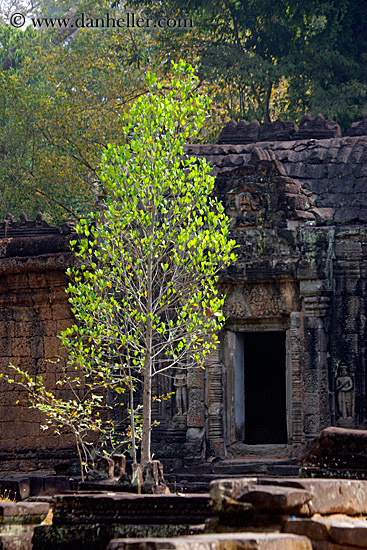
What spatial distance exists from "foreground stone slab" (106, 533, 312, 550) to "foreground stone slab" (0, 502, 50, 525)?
2.57 meters

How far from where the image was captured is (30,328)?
14008 millimetres

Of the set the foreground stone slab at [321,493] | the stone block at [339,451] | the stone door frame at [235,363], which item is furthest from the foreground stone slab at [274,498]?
the stone door frame at [235,363]

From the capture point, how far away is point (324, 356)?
12.5m

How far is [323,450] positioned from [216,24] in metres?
16.8

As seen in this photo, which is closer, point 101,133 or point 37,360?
point 37,360

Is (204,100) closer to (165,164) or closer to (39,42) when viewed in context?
(165,164)

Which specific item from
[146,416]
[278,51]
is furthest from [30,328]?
[278,51]

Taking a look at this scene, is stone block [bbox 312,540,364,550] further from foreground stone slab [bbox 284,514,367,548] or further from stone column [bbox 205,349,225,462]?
stone column [bbox 205,349,225,462]

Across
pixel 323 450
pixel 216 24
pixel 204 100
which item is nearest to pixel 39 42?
pixel 216 24

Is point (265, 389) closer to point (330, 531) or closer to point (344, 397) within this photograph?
point (344, 397)

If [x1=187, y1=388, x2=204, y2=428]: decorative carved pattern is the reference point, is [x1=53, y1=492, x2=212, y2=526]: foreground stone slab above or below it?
below

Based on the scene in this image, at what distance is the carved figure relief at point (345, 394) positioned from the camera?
1229 centimetres

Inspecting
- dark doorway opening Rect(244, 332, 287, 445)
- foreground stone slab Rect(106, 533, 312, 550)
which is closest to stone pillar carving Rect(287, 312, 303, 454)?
dark doorway opening Rect(244, 332, 287, 445)

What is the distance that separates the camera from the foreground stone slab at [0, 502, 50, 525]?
722cm
